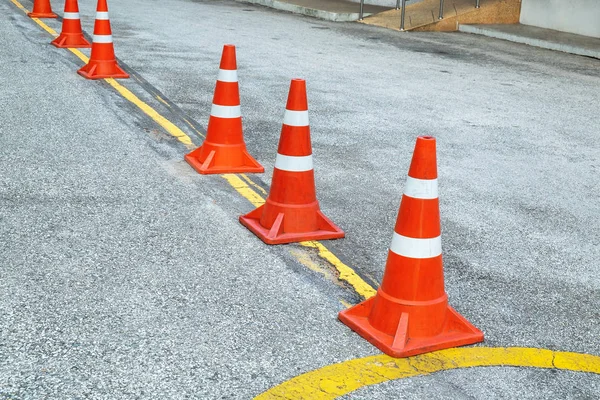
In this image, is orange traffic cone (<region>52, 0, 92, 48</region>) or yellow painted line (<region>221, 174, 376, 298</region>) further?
orange traffic cone (<region>52, 0, 92, 48</region>)

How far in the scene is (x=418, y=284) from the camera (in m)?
3.96

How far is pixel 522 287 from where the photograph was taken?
466 cm

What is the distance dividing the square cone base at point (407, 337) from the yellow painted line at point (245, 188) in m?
0.30

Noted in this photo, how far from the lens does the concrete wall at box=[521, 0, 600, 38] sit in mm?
15586

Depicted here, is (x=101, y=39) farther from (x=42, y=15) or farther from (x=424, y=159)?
(x=424, y=159)

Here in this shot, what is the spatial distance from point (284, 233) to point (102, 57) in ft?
17.4

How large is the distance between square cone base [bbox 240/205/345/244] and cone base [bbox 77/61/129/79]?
193 inches

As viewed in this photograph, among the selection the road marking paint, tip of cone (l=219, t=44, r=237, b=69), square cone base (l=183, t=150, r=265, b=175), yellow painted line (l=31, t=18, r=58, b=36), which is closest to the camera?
the road marking paint

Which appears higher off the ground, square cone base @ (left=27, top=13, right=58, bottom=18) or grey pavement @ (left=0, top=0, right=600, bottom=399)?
square cone base @ (left=27, top=13, right=58, bottom=18)

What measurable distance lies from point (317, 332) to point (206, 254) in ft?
3.55

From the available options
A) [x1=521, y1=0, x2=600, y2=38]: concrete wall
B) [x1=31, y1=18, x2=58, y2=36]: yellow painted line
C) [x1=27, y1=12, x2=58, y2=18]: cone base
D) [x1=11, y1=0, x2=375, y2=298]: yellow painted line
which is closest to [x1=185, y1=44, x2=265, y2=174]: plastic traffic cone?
[x1=11, y1=0, x2=375, y2=298]: yellow painted line

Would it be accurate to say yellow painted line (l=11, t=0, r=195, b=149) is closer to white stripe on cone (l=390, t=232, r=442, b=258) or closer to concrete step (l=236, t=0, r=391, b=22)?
white stripe on cone (l=390, t=232, r=442, b=258)

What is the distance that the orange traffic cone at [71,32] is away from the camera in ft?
38.2

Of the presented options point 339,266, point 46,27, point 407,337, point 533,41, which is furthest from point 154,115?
point 533,41
